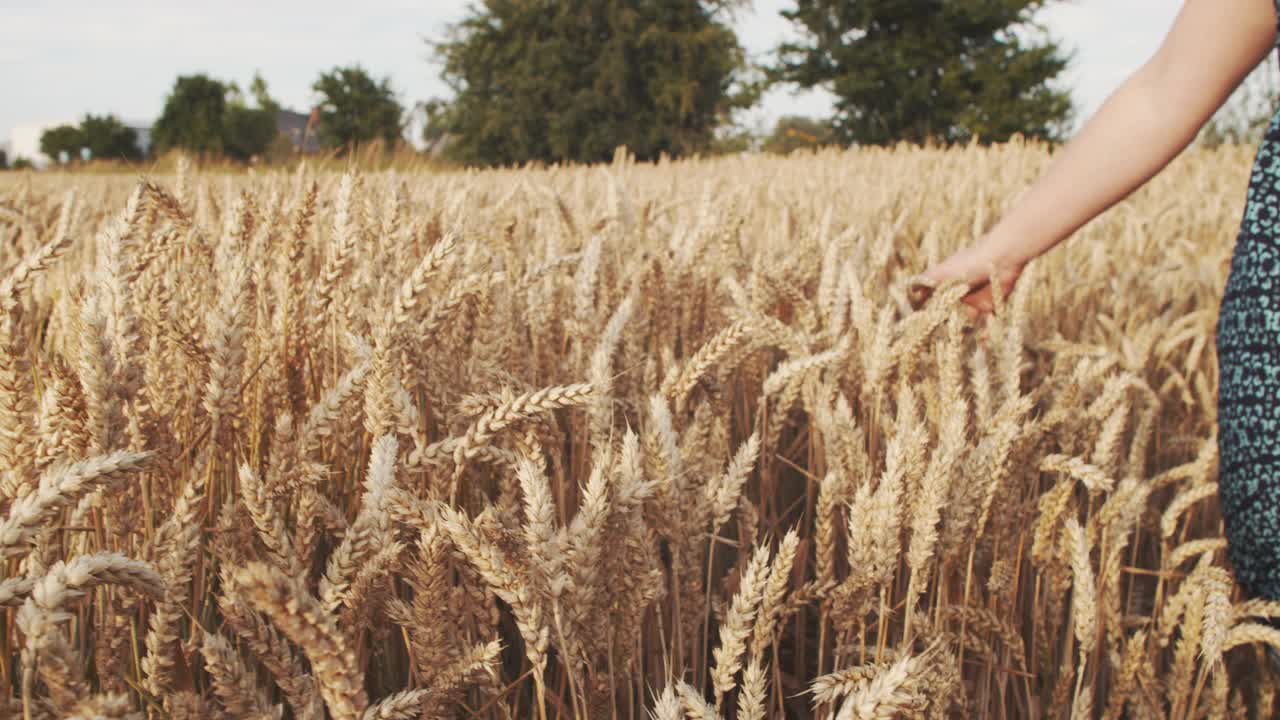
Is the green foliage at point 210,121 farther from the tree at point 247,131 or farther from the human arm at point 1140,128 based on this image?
the human arm at point 1140,128

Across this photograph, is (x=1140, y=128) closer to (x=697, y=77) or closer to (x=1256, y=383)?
(x=1256, y=383)

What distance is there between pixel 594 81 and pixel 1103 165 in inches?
→ 904

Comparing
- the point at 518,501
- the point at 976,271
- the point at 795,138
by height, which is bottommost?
the point at 518,501

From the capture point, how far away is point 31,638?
46 centimetres

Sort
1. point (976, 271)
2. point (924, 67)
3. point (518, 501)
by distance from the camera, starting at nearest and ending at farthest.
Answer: point (518, 501) → point (976, 271) → point (924, 67)

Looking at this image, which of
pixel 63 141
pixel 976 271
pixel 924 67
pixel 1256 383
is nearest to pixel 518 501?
pixel 976 271

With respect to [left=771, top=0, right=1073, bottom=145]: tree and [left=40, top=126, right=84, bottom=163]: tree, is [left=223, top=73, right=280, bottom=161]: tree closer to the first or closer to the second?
[left=40, top=126, right=84, bottom=163]: tree

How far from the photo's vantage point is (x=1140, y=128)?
1.24m

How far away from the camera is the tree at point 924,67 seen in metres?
19.6

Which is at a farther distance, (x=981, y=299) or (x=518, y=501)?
(x=981, y=299)

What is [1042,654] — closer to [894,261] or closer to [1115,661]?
[1115,661]

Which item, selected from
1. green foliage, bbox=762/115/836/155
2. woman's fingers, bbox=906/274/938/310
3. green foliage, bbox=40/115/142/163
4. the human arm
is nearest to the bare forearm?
the human arm

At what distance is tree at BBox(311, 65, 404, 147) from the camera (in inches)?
986

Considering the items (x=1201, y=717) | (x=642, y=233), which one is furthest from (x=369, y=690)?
(x=642, y=233)
